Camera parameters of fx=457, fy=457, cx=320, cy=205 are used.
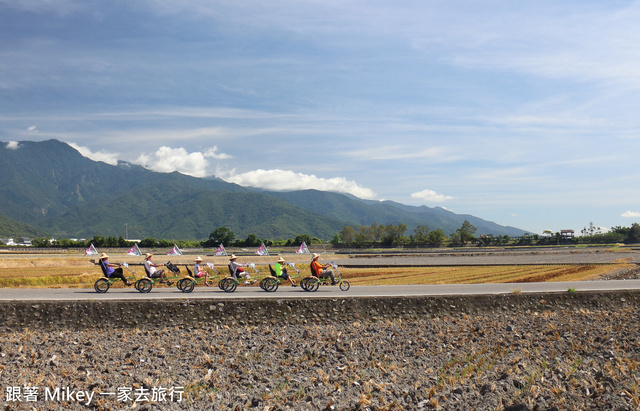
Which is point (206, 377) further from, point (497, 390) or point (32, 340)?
point (497, 390)

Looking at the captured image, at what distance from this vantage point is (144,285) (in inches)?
902

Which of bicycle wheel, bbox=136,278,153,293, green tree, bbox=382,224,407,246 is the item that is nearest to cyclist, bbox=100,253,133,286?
bicycle wheel, bbox=136,278,153,293

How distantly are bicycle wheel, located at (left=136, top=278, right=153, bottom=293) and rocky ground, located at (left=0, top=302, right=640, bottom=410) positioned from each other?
451cm

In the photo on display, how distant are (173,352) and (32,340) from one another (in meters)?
5.67

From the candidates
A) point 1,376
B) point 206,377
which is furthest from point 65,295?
point 206,377

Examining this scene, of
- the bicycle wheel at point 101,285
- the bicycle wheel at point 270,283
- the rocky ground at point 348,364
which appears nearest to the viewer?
the rocky ground at point 348,364

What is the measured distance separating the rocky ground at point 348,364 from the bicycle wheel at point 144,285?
14.8ft

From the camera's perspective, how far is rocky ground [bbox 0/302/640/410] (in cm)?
1399

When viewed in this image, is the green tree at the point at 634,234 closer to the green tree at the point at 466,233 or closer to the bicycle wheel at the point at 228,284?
the green tree at the point at 466,233

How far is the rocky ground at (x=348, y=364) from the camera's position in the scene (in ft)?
45.9

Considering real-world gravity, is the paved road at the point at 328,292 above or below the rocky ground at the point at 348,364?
above

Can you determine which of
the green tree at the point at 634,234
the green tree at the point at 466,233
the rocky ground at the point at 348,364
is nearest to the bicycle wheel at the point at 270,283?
the rocky ground at the point at 348,364

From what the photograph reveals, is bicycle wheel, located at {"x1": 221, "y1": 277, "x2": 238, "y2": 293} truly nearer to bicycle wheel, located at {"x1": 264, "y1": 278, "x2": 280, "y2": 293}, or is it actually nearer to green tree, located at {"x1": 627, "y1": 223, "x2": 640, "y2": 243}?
bicycle wheel, located at {"x1": 264, "y1": 278, "x2": 280, "y2": 293}

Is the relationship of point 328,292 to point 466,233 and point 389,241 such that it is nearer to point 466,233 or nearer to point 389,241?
point 389,241
